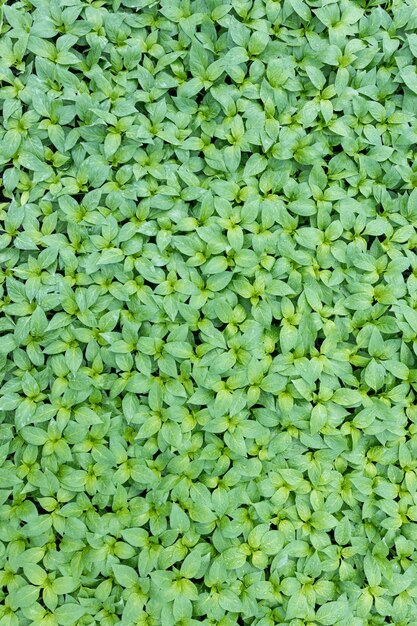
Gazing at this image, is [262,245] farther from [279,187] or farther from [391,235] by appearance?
[391,235]

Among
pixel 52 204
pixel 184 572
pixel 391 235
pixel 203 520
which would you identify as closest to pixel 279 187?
pixel 391 235

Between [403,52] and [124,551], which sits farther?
[403,52]

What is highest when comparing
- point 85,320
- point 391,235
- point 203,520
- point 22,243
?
point 391,235

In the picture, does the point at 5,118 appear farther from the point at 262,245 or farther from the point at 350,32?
the point at 350,32

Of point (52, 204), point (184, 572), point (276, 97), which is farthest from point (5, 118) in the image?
point (184, 572)

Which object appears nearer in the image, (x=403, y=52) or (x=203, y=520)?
(x=203, y=520)

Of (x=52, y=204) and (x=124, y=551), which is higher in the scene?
(x=52, y=204)
